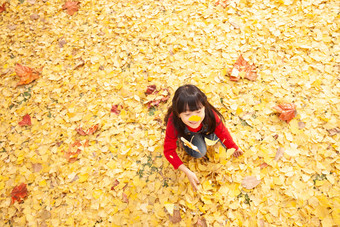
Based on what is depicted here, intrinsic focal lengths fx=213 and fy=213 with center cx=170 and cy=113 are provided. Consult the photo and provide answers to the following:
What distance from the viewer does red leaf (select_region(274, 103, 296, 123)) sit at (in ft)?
6.56

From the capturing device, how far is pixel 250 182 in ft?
5.94

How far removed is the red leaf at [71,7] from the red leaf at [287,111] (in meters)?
3.03

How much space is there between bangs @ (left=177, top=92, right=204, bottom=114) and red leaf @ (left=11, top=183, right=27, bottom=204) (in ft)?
5.61

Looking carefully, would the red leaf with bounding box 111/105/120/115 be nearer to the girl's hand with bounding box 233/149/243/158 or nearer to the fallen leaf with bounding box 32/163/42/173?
the fallen leaf with bounding box 32/163/42/173

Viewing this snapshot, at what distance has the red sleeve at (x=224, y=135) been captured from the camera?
1735 mm

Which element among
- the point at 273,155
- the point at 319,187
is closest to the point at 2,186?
the point at 273,155

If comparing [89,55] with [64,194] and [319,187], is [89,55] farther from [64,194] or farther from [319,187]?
[319,187]

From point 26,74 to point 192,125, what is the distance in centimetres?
231

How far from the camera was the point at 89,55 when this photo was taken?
272cm

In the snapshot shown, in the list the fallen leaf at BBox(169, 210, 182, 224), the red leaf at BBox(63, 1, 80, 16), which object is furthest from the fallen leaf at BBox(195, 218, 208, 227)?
the red leaf at BBox(63, 1, 80, 16)

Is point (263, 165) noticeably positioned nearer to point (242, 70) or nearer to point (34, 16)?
point (242, 70)

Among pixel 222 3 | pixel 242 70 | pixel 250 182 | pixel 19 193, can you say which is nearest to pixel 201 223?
pixel 250 182

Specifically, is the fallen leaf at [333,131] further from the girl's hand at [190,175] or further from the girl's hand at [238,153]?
the girl's hand at [190,175]

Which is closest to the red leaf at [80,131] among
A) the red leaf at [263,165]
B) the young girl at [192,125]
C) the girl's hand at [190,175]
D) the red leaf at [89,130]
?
the red leaf at [89,130]
